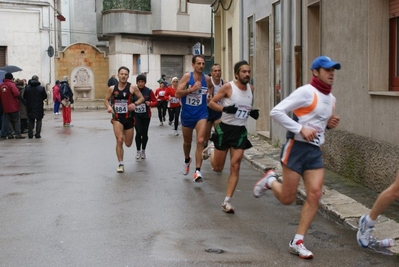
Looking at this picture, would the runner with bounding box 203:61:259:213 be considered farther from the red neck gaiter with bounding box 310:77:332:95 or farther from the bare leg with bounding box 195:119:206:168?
the red neck gaiter with bounding box 310:77:332:95

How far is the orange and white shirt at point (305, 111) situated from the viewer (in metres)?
6.35

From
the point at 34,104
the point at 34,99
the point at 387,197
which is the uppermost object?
the point at 34,99

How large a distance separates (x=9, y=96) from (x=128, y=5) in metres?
23.7

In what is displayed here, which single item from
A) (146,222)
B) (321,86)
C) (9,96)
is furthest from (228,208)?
(9,96)

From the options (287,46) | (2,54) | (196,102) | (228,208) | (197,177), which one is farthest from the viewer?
(2,54)

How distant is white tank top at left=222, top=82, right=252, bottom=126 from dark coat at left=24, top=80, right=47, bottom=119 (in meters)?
12.5

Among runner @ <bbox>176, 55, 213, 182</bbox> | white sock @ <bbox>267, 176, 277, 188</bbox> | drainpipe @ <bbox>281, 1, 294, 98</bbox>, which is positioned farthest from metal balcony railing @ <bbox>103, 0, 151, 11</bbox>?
white sock @ <bbox>267, 176, 277, 188</bbox>

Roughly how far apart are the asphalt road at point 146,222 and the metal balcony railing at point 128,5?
1187 inches

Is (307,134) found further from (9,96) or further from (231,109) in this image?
(9,96)

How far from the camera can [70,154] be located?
15.2 metres

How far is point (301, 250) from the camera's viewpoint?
20.5ft

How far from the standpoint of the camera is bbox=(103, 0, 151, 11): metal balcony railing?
42312 mm

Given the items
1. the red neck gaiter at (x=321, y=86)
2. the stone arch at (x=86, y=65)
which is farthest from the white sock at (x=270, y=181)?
the stone arch at (x=86, y=65)

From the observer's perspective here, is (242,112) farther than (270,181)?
Yes
